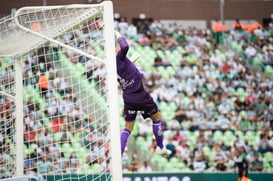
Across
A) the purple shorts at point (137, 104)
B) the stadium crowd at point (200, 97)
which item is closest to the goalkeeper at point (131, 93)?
the purple shorts at point (137, 104)

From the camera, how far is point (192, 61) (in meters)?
17.4

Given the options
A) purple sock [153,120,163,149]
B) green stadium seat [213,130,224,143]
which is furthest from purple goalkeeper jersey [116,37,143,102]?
green stadium seat [213,130,224,143]

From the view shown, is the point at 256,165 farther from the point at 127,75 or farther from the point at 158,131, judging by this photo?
the point at 127,75

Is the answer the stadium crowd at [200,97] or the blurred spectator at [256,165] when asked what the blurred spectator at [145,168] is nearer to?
the stadium crowd at [200,97]

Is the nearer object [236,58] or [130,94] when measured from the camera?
[130,94]

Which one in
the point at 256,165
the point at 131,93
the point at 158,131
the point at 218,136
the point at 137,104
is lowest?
the point at 256,165

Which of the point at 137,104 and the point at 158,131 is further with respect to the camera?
the point at 158,131

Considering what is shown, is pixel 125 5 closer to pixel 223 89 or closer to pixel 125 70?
pixel 223 89

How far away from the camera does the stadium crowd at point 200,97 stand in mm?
14859

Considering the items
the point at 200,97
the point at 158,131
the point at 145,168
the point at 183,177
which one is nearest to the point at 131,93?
the point at 158,131

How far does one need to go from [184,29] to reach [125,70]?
1184cm

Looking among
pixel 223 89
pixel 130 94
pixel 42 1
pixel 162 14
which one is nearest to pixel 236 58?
pixel 223 89

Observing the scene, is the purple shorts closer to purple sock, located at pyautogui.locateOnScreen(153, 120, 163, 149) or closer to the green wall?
purple sock, located at pyautogui.locateOnScreen(153, 120, 163, 149)

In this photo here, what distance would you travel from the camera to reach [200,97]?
1670cm
